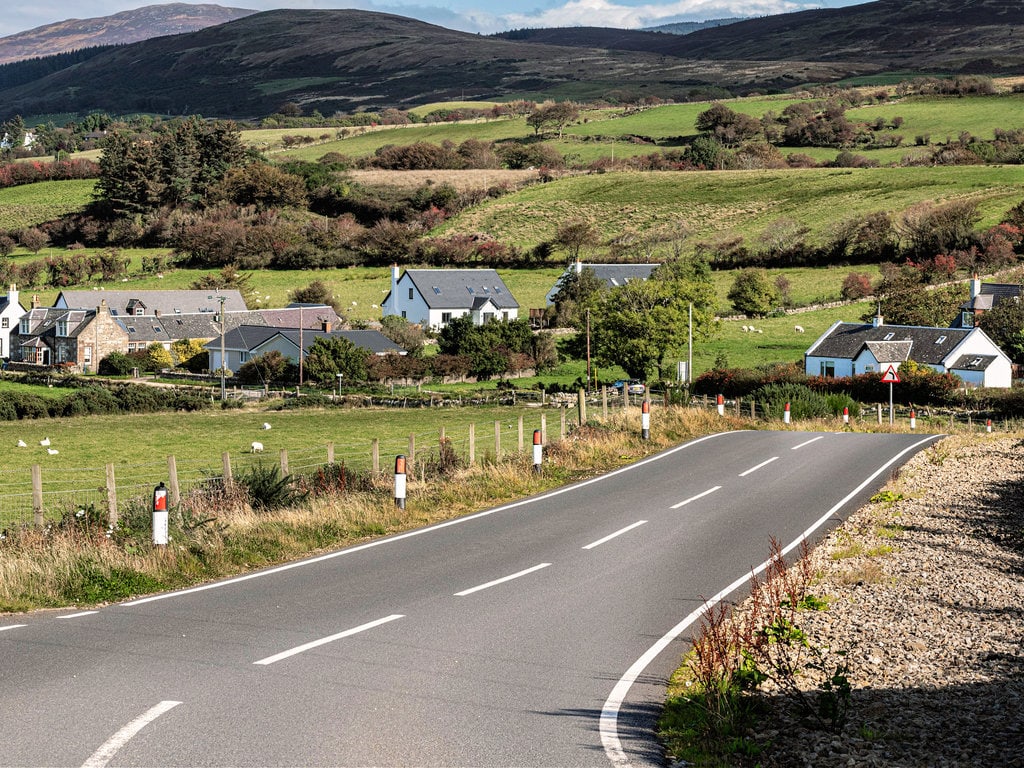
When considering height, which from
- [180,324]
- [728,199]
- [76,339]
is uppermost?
[728,199]

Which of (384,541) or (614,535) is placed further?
(614,535)

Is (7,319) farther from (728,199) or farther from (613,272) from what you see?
(728,199)

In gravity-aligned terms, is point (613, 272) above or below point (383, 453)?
above

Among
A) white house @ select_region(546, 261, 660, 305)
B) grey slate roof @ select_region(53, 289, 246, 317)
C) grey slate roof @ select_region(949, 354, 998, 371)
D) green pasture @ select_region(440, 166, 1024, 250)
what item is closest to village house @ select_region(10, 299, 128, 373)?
grey slate roof @ select_region(53, 289, 246, 317)

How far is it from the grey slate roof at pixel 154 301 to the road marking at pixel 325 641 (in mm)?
85855

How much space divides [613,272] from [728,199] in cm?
3706

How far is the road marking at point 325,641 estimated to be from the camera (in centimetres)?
938

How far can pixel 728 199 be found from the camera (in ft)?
431

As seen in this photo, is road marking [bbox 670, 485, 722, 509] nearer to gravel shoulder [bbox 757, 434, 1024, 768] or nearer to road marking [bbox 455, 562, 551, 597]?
gravel shoulder [bbox 757, 434, 1024, 768]

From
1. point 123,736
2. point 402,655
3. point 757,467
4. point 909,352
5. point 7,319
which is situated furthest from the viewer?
point 7,319

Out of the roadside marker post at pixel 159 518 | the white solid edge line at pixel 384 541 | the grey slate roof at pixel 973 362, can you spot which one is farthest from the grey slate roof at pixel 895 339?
the roadside marker post at pixel 159 518

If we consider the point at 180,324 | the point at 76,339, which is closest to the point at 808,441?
the point at 76,339

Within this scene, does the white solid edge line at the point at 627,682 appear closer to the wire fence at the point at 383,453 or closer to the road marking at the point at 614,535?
the road marking at the point at 614,535

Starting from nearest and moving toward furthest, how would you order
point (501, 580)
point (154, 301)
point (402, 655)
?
point (402, 655)
point (501, 580)
point (154, 301)
